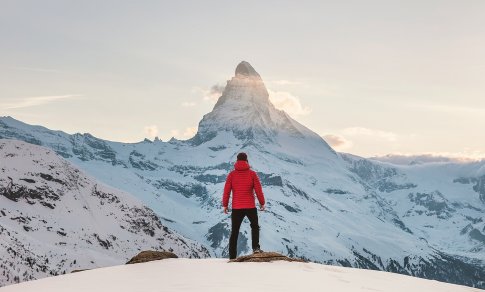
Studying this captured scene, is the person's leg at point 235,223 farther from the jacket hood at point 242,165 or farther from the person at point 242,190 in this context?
the jacket hood at point 242,165

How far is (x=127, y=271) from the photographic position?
1788cm

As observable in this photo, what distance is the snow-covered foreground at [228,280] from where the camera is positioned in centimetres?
1407

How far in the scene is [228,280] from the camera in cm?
1485

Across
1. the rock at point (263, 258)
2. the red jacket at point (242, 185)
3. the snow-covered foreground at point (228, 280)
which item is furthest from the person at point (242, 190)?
the snow-covered foreground at point (228, 280)

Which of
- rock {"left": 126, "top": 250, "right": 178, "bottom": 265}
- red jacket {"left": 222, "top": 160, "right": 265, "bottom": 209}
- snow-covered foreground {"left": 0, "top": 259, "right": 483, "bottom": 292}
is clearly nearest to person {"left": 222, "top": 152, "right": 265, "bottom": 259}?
red jacket {"left": 222, "top": 160, "right": 265, "bottom": 209}

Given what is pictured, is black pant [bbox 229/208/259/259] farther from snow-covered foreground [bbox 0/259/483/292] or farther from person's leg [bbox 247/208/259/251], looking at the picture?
snow-covered foreground [bbox 0/259/483/292]

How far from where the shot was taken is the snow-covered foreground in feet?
46.2

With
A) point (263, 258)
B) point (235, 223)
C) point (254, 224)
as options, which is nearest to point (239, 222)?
point (235, 223)

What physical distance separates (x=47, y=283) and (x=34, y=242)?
517ft

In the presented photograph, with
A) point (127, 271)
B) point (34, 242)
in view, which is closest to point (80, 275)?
point (127, 271)

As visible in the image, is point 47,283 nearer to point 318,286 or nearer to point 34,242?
point 318,286

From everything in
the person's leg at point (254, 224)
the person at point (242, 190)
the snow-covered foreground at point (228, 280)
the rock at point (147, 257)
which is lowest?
the rock at point (147, 257)

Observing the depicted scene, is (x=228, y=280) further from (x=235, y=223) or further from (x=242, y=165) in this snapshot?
(x=242, y=165)

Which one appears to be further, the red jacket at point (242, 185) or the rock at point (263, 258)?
the red jacket at point (242, 185)
